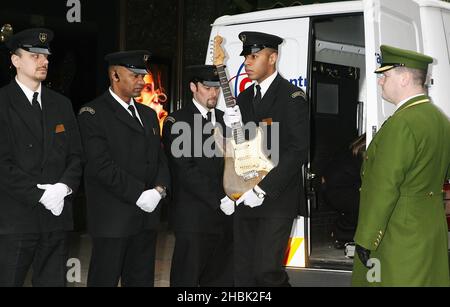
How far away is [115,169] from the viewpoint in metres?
5.38

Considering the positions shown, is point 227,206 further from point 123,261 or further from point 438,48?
point 438,48

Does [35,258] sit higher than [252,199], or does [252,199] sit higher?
[252,199]

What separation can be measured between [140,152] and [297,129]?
1100 millimetres

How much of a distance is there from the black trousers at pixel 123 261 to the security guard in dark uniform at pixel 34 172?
33 cm

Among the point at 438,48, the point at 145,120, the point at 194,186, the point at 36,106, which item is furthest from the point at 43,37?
the point at 438,48

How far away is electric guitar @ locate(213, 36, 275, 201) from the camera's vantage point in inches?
218

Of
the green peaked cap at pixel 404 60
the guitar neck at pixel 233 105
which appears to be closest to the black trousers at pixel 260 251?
the guitar neck at pixel 233 105

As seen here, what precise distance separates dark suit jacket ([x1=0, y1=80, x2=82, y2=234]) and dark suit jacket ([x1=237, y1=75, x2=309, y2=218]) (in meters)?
1.30

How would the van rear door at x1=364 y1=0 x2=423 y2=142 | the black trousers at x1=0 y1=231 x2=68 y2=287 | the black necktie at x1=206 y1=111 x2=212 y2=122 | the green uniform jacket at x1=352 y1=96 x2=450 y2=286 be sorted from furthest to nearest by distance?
1. the van rear door at x1=364 y1=0 x2=423 y2=142
2. the black necktie at x1=206 y1=111 x2=212 y2=122
3. the black trousers at x1=0 y1=231 x2=68 y2=287
4. the green uniform jacket at x1=352 y1=96 x2=450 y2=286

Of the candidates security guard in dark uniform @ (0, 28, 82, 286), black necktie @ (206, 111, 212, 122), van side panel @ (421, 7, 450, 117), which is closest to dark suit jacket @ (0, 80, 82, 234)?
security guard in dark uniform @ (0, 28, 82, 286)

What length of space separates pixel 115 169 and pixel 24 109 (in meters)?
0.74

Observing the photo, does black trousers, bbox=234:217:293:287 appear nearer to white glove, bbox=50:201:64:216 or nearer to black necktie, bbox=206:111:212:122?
black necktie, bbox=206:111:212:122
